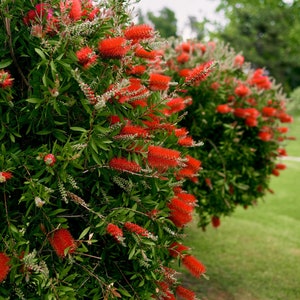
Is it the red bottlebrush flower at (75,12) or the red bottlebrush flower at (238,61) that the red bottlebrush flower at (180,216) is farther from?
the red bottlebrush flower at (238,61)

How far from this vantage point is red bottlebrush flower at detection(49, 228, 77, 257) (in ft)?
8.15

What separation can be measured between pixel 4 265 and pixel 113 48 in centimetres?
124

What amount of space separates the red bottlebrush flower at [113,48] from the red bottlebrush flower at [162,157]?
537 millimetres

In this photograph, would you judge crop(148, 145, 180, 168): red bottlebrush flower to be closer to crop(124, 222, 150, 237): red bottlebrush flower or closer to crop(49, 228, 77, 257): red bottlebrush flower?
crop(124, 222, 150, 237): red bottlebrush flower

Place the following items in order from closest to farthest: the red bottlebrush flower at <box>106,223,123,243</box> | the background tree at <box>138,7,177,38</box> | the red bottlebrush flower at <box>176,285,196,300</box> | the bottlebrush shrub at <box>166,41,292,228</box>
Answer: the red bottlebrush flower at <box>106,223,123,243</box>
the red bottlebrush flower at <box>176,285,196,300</box>
the bottlebrush shrub at <box>166,41,292,228</box>
the background tree at <box>138,7,177,38</box>

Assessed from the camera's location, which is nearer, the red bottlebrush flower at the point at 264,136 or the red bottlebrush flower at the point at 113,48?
the red bottlebrush flower at the point at 113,48

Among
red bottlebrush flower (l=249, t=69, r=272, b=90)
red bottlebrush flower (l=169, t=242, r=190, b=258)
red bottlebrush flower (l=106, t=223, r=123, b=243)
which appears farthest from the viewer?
red bottlebrush flower (l=249, t=69, r=272, b=90)

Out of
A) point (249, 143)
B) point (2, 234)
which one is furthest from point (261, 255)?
point (2, 234)

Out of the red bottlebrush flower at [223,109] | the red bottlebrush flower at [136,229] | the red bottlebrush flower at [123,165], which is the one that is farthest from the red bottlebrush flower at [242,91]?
the red bottlebrush flower at [136,229]

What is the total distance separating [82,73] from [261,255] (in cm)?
595


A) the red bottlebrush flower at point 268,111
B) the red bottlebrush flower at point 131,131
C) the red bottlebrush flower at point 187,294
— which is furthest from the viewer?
the red bottlebrush flower at point 268,111

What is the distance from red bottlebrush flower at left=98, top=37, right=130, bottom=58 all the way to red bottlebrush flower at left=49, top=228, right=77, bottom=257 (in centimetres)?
97

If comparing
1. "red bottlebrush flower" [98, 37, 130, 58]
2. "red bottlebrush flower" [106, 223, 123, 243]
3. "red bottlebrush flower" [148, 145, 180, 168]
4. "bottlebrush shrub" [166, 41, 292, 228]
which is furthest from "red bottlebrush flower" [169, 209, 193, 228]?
"bottlebrush shrub" [166, 41, 292, 228]

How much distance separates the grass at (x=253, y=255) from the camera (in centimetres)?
616
